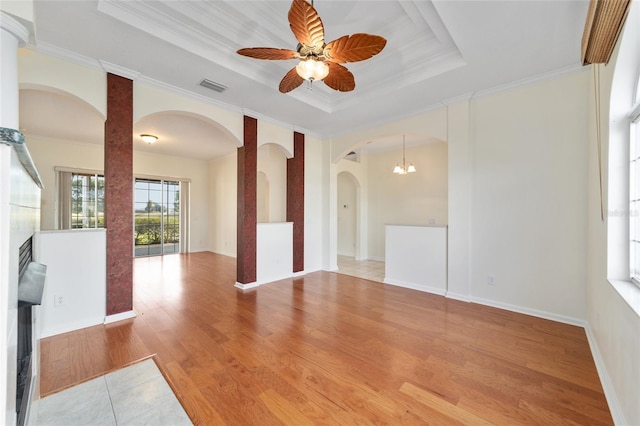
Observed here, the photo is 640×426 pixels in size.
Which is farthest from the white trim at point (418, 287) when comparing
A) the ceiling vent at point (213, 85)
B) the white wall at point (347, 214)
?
the ceiling vent at point (213, 85)

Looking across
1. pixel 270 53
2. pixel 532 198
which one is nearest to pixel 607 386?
pixel 532 198

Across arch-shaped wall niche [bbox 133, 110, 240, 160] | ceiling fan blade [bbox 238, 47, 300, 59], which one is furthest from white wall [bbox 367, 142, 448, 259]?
ceiling fan blade [bbox 238, 47, 300, 59]

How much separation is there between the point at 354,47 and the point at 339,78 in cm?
53

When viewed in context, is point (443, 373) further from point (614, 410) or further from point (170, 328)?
point (170, 328)

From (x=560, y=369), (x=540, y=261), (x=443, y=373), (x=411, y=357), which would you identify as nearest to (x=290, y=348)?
(x=411, y=357)

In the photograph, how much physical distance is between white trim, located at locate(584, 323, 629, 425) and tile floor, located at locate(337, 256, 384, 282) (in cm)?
288

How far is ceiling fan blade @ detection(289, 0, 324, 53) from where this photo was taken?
182 centimetres

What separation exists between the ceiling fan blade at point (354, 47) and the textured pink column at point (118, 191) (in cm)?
260

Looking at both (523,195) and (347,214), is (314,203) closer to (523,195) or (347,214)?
(347,214)

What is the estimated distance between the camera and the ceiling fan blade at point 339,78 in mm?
2541

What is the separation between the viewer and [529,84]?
130 inches

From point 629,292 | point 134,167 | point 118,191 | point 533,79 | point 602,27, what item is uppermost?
point 533,79

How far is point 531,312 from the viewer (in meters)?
3.27

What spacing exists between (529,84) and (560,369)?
→ 3276mm
